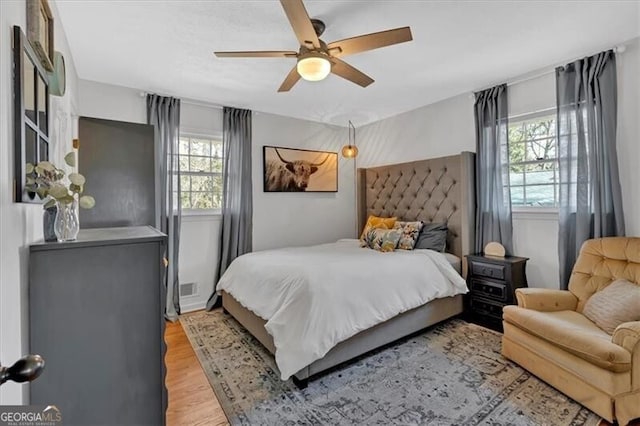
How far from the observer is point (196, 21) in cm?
216

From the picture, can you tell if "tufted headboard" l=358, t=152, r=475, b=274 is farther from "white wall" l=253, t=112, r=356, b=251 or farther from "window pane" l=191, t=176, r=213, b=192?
"window pane" l=191, t=176, r=213, b=192

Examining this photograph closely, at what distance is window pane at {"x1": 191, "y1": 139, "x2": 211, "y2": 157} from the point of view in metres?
3.85

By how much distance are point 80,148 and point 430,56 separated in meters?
3.17

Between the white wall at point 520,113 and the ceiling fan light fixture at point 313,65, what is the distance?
239 centimetres

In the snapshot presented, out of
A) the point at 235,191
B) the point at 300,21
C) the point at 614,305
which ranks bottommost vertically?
the point at 614,305

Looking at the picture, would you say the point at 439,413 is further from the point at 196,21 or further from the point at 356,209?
the point at 356,209

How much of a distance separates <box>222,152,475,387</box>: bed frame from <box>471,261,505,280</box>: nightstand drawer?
0.51 ft

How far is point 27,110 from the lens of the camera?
3.88 feet

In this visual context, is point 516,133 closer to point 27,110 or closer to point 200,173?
point 200,173

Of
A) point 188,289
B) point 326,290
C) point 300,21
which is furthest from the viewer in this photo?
point 188,289

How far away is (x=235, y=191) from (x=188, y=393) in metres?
2.39

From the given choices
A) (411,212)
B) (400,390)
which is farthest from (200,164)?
(400,390)

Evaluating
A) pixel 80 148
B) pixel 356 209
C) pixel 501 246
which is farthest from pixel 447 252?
pixel 80 148

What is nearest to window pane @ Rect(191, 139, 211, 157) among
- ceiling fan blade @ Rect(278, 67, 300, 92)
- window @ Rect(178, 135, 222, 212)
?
window @ Rect(178, 135, 222, 212)
